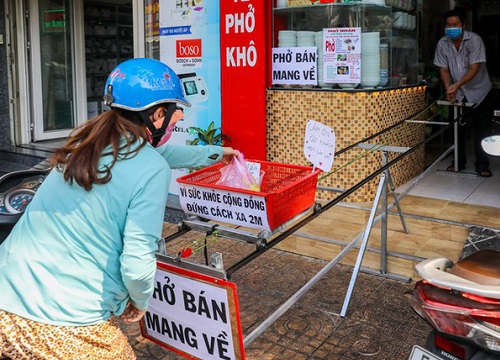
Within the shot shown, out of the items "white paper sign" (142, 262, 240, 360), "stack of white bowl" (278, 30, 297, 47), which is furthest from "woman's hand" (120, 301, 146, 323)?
"stack of white bowl" (278, 30, 297, 47)

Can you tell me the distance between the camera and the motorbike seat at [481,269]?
2275 millimetres

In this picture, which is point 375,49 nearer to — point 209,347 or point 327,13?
point 327,13

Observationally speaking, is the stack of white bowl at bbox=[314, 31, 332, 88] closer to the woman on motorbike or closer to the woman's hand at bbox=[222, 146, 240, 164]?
the woman's hand at bbox=[222, 146, 240, 164]

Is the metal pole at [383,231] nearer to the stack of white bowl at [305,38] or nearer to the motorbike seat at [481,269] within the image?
the motorbike seat at [481,269]

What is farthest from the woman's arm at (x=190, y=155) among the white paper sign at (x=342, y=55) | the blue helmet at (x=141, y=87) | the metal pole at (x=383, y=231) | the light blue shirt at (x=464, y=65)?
the light blue shirt at (x=464, y=65)

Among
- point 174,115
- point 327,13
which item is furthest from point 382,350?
point 327,13

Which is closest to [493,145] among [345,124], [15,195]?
[15,195]

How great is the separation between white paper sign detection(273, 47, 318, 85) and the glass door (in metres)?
4.60

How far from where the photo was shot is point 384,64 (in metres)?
5.92

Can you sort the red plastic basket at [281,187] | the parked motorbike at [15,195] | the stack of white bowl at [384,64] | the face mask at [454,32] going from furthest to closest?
the face mask at [454,32], the stack of white bowl at [384,64], the red plastic basket at [281,187], the parked motorbike at [15,195]

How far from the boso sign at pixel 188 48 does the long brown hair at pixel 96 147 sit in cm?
444

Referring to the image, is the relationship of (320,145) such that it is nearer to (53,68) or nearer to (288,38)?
(288,38)

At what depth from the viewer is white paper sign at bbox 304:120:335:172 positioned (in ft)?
10.8

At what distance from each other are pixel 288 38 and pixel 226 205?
3.47m
